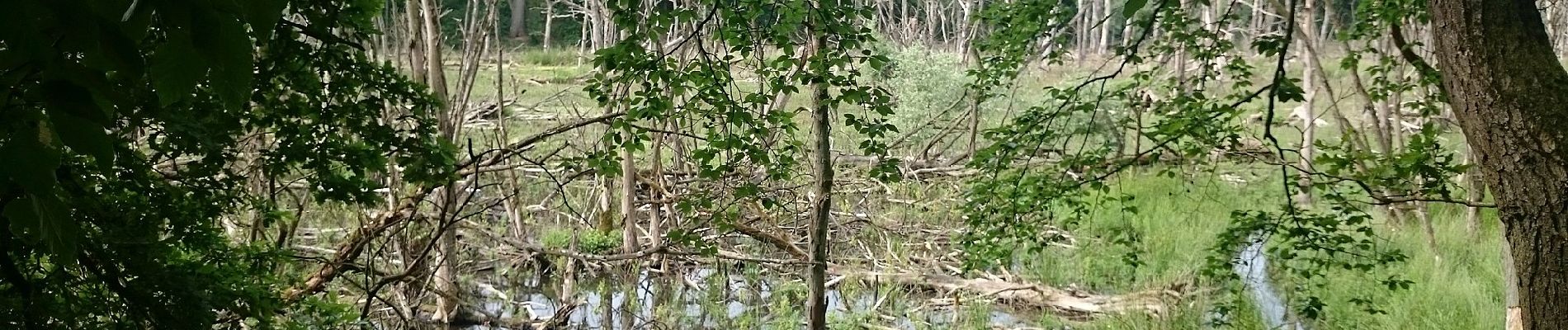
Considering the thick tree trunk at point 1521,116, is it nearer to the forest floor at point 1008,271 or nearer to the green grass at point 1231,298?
the green grass at point 1231,298

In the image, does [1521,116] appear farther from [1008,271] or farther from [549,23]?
[549,23]

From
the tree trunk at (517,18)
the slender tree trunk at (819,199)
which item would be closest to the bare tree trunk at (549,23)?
the tree trunk at (517,18)

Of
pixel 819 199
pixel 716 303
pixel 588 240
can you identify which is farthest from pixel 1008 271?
pixel 819 199

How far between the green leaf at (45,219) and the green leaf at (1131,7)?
3.29 feet

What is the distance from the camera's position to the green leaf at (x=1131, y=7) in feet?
3.72

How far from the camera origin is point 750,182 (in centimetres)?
436

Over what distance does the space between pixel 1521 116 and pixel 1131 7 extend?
96cm

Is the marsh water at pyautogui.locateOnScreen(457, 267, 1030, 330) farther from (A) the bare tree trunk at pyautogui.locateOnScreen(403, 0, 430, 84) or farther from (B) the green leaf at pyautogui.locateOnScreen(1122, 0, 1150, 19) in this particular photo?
(B) the green leaf at pyautogui.locateOnScreen(1122, 0, 1150, 19)

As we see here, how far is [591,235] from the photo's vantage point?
6.49 m

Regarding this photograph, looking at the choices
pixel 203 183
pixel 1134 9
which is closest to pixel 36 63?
pixel 1134 9

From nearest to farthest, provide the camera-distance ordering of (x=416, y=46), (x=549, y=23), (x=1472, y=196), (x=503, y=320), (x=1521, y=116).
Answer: (x=1521, y=116), (x=416, y=46), (x=1472, y=196), (x=503, y=320), (x=549, y=23)

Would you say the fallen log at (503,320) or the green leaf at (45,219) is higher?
the green leaf at (45,219)

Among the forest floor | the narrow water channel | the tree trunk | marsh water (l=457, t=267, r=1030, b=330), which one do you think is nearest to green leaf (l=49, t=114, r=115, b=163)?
the forest floor

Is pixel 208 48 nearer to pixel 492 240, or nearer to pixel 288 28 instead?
pixel 288 28
